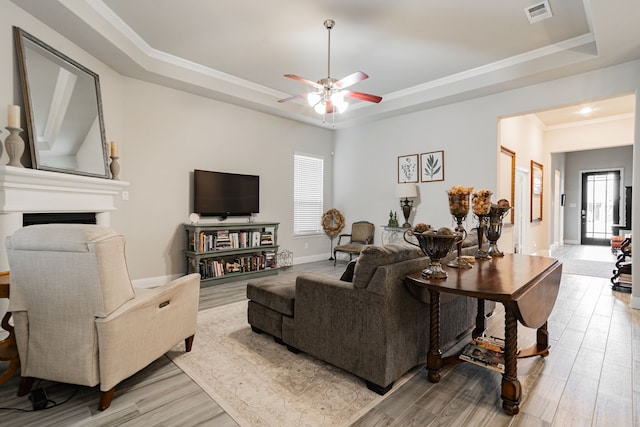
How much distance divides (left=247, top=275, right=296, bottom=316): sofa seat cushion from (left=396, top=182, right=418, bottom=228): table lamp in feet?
10.3

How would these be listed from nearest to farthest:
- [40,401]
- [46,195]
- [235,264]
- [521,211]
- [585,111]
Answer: [40,401] → [46,195] → [235,264] → [585,111] → [521,211]

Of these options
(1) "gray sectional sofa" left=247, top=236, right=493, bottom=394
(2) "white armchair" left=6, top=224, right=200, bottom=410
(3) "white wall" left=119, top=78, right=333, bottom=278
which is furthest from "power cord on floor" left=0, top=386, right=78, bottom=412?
(3) "white wall" left=119, top=78, right=333, bottom=278

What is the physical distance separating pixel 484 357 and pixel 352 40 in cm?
342

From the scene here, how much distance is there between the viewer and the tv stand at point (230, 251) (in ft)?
14.4

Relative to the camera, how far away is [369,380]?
1.89m

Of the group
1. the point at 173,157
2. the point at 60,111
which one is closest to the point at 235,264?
A: the point at 173,157

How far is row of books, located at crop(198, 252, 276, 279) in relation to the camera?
14.5 ft

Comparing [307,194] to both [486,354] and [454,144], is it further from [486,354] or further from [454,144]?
[486,354]

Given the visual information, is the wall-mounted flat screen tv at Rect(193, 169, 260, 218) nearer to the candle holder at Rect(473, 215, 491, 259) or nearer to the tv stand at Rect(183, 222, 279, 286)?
the tv stand at Rect(183, 222, 279, 286)

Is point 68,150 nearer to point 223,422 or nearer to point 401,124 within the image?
point 223,422

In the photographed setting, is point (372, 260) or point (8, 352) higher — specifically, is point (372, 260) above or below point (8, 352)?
above

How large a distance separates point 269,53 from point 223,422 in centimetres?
389

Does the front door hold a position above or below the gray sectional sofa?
above

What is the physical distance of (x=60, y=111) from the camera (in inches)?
120
